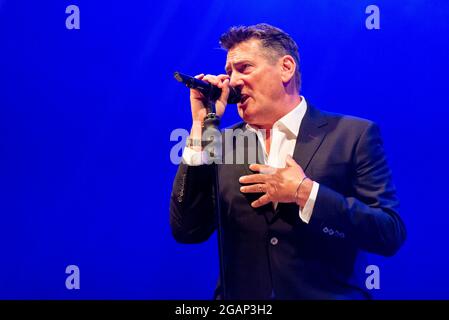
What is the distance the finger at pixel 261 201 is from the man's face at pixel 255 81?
0.37 metres

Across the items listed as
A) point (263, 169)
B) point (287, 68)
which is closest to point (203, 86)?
point (263, 169)

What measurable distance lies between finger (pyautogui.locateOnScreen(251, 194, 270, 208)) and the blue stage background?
68 centimetres

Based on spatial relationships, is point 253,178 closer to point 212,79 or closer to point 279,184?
point 279,184

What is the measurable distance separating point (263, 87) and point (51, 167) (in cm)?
103

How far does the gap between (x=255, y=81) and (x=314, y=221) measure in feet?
1.93

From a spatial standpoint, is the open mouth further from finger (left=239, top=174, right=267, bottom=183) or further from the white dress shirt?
finger (left=239, top=174, right=267, bottom=183)

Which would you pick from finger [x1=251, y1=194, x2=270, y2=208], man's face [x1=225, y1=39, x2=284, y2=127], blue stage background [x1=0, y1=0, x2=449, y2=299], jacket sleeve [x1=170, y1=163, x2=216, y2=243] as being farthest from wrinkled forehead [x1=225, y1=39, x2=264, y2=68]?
finger [x1=251, y1=194, x2=270, y2=208]

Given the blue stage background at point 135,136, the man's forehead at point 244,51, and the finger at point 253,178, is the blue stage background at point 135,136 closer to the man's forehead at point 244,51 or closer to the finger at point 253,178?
the man's forehead at point 244,51

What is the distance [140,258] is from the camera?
2.44 meters

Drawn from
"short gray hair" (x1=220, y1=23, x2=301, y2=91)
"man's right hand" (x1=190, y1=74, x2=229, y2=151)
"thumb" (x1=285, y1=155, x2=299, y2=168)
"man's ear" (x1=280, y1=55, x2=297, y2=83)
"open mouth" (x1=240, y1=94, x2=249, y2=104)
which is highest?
"short gray hair" (x1=220, y1=23, x2=301, y2=91)

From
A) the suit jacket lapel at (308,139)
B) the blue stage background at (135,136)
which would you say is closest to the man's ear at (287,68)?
the suit jacket lapel at (308,139)

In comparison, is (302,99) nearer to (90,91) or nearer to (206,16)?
(206,16)

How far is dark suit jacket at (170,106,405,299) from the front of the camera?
5.82ft

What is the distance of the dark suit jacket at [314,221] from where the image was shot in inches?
69.8
